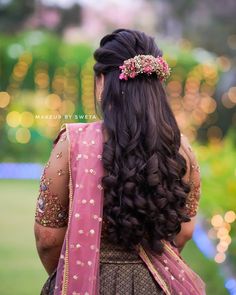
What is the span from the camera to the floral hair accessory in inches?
78.2

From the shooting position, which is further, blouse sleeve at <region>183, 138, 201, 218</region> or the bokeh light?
the bokeh light

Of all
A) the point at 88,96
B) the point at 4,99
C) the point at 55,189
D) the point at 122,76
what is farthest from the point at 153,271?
the point at 4,99

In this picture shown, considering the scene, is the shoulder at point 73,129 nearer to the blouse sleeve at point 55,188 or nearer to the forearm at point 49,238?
the blouse sleeve at point 55,188

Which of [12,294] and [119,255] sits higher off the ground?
[119,255]

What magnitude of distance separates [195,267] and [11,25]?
9.06 m

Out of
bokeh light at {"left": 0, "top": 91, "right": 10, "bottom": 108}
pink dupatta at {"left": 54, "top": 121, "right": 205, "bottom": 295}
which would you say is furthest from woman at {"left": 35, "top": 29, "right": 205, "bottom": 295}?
bokeh light at {"left": 0, "top": 91, "right": 10, "bottom": 108}

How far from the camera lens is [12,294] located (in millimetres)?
4102

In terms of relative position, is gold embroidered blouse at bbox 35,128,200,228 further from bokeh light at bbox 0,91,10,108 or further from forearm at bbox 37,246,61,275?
bokeh light at bbox 0,91,10,108

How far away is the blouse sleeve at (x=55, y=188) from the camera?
1.99 m

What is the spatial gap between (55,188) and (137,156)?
247 millimetres

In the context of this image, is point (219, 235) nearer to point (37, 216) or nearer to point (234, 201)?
point (234, 201)

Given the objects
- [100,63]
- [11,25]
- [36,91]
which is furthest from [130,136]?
[11,25]

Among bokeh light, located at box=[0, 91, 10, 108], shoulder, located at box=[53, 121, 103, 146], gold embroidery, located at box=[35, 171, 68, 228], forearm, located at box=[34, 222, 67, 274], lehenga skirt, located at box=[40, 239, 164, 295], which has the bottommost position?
lehenga skirt, located at box=[40, 239, 164, 295]

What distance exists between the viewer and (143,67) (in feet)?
6.59
